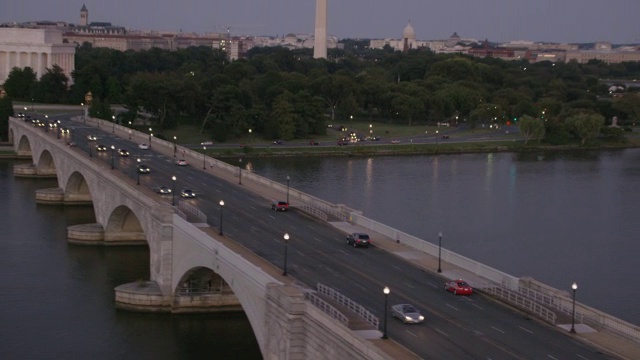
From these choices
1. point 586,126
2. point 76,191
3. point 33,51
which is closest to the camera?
point 76,191

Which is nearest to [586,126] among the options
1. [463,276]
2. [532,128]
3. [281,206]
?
[532,128]

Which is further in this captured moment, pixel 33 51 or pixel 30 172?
pixel 33 51

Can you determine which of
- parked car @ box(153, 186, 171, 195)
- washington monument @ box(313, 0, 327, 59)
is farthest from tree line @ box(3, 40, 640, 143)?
parked car @ box(153, 186, 171, 195)

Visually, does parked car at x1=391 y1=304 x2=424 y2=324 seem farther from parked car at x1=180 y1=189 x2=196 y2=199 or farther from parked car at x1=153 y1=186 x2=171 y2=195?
parked car at x1=153 y1=186 x2=171 y2=195

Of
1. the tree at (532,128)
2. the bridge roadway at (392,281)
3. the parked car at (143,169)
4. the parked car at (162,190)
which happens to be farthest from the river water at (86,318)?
the tree at (532,128)

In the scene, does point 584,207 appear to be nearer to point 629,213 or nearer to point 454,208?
point 629,213

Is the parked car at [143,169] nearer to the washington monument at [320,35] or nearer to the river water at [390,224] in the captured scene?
the river water at [390,224]

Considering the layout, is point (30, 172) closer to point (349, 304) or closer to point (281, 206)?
point (281, 206)
